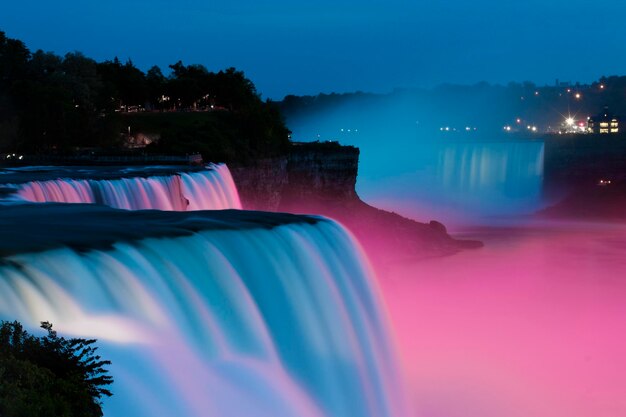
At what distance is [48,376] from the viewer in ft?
26.0

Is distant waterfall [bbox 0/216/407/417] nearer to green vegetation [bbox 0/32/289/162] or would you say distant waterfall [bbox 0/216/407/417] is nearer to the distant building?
green vegetation [bbox 0/32/289/162]

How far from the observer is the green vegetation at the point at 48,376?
280 inches

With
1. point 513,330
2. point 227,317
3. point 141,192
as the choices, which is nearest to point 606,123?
point 513,330

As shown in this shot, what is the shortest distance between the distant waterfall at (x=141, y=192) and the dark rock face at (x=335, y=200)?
1400 centimetres

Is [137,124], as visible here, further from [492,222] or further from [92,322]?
[92,322]

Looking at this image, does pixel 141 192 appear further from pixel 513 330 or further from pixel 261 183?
pixel 261 183

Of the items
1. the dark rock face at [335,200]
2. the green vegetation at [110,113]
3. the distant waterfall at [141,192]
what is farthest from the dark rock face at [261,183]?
the distant waterfall at [141,192]

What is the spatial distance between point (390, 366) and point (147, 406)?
825 centimetres

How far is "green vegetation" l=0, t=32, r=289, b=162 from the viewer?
162 feet

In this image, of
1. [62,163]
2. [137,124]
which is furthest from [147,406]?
[137,124]

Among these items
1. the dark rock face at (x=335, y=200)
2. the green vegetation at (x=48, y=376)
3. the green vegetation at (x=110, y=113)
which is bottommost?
the dark rock face at (x=335, y=200)

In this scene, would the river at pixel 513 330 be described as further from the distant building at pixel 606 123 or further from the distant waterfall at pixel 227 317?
the distant building at pixel 606 123

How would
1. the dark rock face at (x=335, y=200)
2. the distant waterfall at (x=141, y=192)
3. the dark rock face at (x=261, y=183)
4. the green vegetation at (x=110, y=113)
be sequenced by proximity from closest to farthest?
1. the distant waterfall at (x=141, y=192)
2. the dark rock face at (x=261, y=183)
3. the dark rock face at (x=335, y=200)
4. the green vegetation at (x=110, y=113)

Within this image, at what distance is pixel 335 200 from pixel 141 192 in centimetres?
3115
